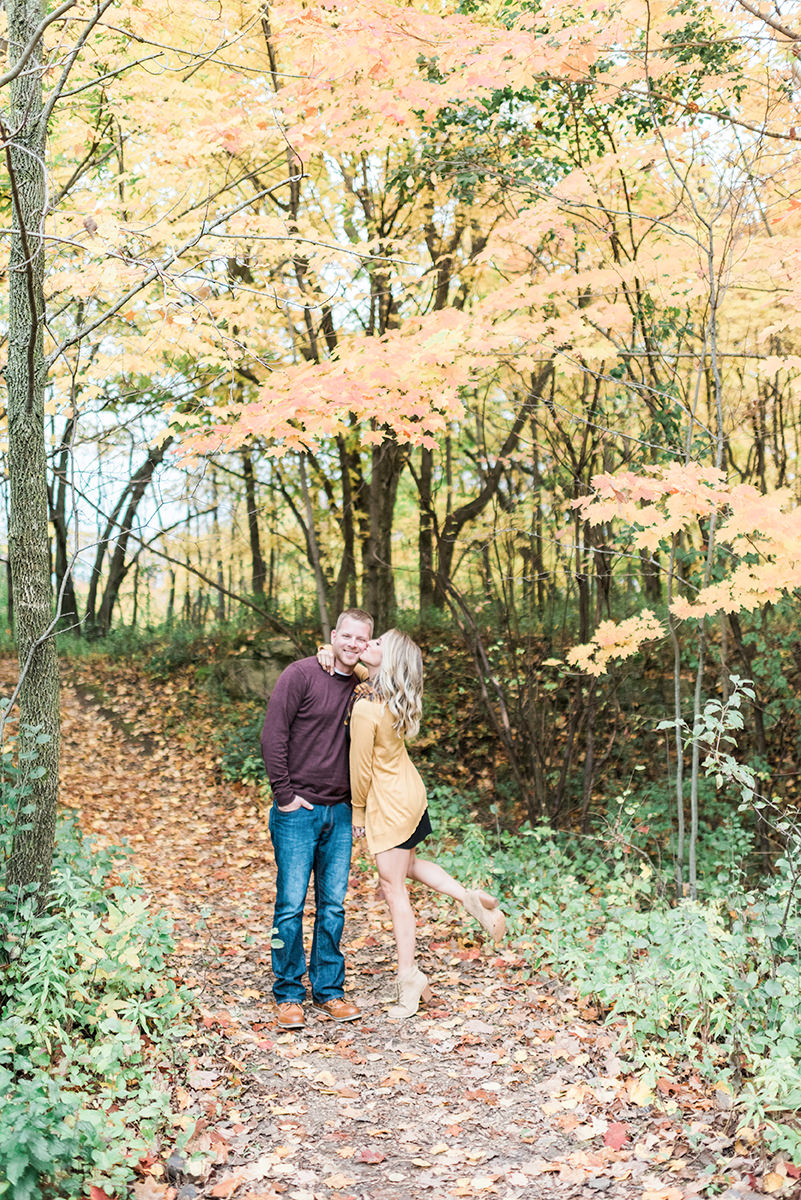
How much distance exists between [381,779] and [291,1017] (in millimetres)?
1162

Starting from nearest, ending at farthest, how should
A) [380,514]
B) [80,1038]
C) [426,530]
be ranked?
[80,1038] < [380,514] < [426,530]

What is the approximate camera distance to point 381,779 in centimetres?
438

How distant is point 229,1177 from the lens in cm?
299

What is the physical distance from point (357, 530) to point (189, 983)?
8790 millimetres

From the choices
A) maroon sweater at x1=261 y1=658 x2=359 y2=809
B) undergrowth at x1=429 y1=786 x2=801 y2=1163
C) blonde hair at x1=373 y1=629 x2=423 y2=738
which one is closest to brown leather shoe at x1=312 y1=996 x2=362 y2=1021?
maroon sweater at x1=261 y1=658 x2=359 y2=809

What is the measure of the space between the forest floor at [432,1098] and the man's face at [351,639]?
1740 millimetres

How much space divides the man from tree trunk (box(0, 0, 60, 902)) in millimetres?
1058

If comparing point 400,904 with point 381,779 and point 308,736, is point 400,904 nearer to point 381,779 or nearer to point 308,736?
point 381,779

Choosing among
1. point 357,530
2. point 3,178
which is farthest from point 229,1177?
point 357,530

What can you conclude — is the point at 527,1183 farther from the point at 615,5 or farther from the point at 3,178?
the point at 3,178

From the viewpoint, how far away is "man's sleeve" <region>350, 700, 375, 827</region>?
4316mm

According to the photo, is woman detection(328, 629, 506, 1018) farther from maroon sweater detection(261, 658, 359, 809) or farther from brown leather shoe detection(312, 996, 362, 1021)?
brown leather shoe detection(312, 996, 362, 1021)

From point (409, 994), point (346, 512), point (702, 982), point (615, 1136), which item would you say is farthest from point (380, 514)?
point (615, 1136)

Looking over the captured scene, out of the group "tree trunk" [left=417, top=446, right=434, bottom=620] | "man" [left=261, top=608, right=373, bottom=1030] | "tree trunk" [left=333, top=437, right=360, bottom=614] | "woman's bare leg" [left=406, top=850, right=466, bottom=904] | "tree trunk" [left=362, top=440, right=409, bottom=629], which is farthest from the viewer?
"tree trunk" [left=333, top=437, right=360, bottom=614]
